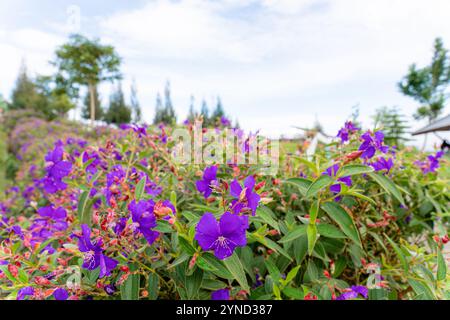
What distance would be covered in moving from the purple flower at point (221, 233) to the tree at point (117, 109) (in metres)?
28.4

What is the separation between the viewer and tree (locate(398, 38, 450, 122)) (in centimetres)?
2206

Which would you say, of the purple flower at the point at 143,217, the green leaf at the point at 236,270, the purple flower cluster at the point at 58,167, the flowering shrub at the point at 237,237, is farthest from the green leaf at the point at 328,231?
the purple flower cluster at the point at 58,167

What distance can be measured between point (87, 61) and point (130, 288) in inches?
937

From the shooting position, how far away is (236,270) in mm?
672

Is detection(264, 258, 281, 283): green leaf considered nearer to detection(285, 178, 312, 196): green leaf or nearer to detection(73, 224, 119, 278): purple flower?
detection(285, 178, 312, 196): green leaf

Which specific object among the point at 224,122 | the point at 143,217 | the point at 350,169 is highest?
the point at 224,122

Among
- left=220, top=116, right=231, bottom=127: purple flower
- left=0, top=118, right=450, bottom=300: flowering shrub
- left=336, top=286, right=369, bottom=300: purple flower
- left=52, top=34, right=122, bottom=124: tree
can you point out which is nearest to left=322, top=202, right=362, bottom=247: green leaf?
left=0, top=118, right=450, bottom=300: flowering shrub

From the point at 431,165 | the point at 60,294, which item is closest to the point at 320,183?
the point at 60,294

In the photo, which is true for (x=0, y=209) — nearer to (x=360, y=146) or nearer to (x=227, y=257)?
(x=227, y=257)

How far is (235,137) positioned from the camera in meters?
1.47

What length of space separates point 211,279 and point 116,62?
2438 centimetres

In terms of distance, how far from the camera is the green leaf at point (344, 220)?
2.60 ft

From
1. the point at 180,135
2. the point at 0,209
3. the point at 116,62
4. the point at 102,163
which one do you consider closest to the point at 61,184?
the point at 102,163

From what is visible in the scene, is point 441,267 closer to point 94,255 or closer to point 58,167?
point 94,255
